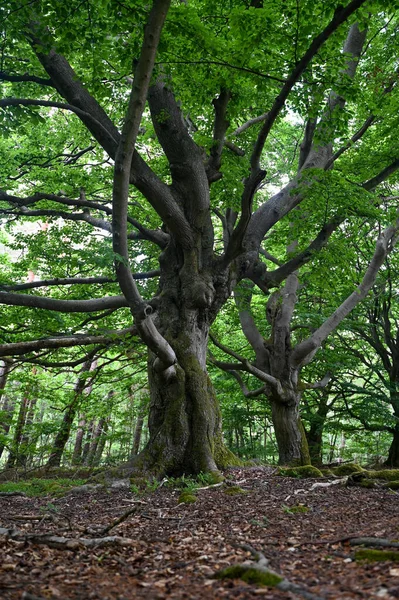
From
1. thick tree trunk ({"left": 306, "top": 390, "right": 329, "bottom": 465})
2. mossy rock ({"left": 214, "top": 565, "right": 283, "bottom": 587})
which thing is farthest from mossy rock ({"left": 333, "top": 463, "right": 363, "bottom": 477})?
thick tree trunk ({"left": 306, "top": 390, "right": 329, "bottom": 465})

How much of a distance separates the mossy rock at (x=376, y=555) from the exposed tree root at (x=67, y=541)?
1.58 metres

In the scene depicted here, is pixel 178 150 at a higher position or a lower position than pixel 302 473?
higher

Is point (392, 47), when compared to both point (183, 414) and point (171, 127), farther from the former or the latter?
point (183, 414)

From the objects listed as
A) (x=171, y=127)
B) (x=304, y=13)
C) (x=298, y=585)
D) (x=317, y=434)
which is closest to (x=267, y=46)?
(x=304, y=13)

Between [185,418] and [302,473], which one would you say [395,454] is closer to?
[302,473]

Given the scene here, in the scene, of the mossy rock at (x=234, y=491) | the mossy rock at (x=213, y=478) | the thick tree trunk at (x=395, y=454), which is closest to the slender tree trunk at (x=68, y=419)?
the mossy rock at (x=213, y=478)

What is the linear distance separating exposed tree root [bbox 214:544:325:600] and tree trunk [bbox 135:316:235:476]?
159 inches

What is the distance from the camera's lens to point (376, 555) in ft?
8.65

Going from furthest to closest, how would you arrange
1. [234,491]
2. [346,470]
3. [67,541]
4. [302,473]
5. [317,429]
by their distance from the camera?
[317,429] → [346,470] → [302,473] → [234,491] → [67,541]

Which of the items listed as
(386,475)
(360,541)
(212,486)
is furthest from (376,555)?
(386,475)

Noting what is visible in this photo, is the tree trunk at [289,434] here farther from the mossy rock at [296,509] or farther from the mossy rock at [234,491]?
the mossy rock at [296,509]

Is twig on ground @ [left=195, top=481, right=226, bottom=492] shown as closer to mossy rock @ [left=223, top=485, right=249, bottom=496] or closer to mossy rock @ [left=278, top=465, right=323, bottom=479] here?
mossy rock @ [left=223, top=485, right=249, bottom=496]

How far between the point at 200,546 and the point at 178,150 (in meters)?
5.96

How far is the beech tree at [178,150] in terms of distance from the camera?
491 cm
